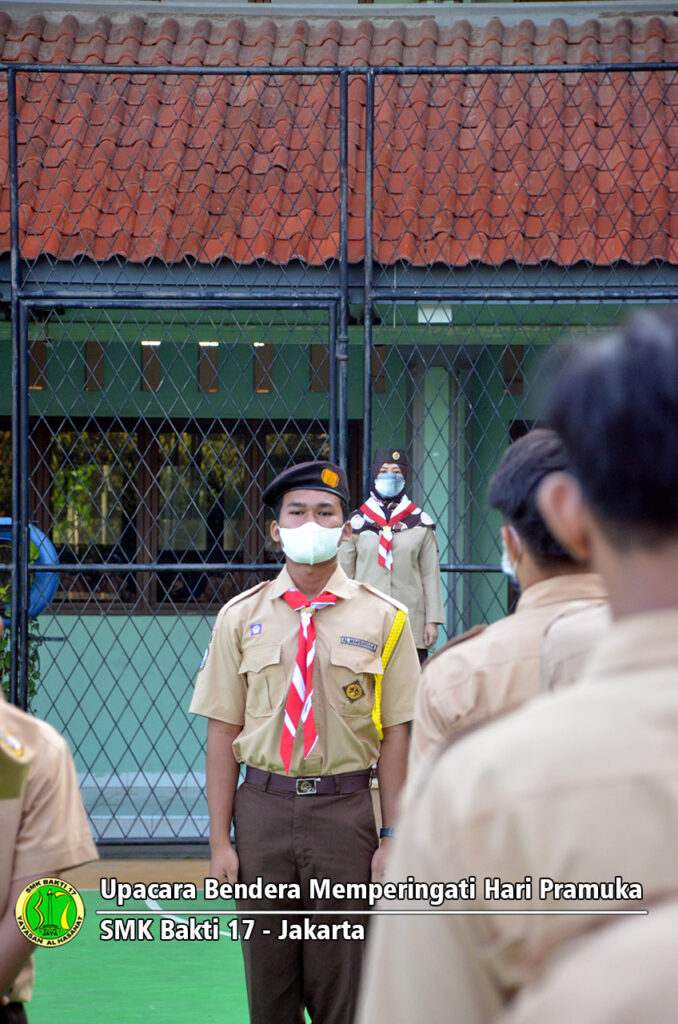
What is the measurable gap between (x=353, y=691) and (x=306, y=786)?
0.26 metres

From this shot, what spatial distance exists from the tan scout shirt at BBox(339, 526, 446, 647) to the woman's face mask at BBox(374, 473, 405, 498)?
0.67ft

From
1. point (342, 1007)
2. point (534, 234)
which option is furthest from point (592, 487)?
point (534, 234)

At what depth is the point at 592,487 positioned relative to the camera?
2.59 ft

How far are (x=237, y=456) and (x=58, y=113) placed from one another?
2142 mm

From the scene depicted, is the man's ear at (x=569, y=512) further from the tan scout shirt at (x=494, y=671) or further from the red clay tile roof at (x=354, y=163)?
the red clay tile roof at (x=354, y=163)

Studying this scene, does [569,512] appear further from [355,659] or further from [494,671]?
[355,659]

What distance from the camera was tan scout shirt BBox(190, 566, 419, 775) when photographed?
2854 mm

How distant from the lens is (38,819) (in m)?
1.66

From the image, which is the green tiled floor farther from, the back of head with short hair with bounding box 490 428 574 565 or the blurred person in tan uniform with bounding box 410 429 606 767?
the back of head with short hair with bounding box 490 428 574 565

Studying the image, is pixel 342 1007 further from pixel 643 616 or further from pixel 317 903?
pixel 643 616

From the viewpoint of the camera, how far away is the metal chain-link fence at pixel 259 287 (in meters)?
5.05

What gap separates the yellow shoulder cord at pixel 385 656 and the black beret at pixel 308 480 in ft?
1.16

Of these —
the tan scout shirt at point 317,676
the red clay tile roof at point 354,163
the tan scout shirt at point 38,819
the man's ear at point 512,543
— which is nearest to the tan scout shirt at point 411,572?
the red clay tile roof at point 354,163

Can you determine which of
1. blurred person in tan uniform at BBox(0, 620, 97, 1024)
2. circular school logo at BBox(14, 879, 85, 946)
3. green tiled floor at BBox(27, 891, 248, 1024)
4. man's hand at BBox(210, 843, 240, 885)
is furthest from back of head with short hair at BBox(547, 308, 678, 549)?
green tiled floor at BBox(27, 891, 248, 1024)
